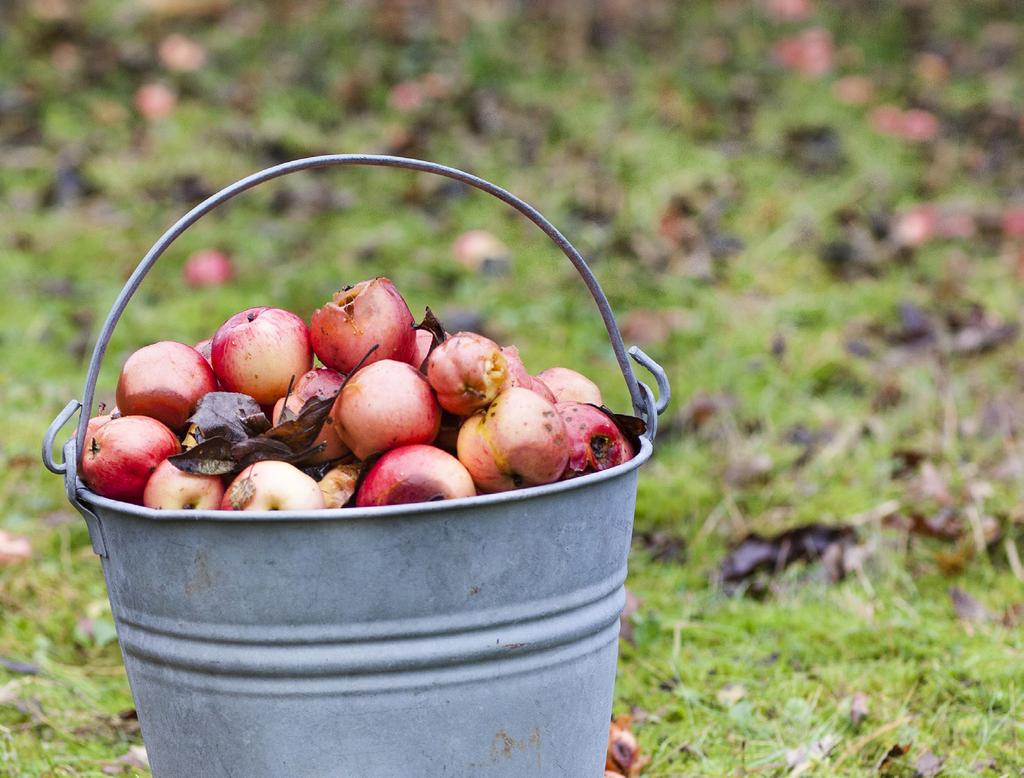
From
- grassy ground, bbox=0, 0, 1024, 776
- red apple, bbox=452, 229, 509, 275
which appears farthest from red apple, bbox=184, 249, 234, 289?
red apple, bbox=452, 229, 509, 275

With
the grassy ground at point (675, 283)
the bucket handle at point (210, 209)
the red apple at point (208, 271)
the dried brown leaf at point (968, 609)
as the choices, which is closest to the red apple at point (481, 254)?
the grassy ground at point (675, 283)

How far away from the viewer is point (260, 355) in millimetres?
1819

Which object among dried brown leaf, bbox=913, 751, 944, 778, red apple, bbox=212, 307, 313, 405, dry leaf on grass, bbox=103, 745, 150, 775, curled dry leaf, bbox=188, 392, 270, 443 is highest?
red apple, bbox=212, 307, 313, 405

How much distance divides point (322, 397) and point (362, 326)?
12cm

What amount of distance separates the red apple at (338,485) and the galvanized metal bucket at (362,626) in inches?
7.1

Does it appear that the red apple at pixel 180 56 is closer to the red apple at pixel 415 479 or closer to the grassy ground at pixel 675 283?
the grassy ground at pixel 675 283

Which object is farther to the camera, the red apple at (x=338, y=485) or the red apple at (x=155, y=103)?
the red apple at (x=155, y=103)

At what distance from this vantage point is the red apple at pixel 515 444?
1.65 metres

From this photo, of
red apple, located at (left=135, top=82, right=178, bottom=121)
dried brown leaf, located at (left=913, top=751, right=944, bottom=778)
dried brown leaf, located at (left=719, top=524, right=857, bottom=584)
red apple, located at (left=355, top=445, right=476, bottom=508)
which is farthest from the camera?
red apple, located at (left=135, top=82, right=178, bottom=121)

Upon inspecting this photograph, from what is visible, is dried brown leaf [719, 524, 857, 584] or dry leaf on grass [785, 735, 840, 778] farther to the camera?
dried brown leaf [719, 524, 857, 584]

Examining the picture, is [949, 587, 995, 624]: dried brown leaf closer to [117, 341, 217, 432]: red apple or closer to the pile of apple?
the pile of apple

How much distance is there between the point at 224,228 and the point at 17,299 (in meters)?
0.92

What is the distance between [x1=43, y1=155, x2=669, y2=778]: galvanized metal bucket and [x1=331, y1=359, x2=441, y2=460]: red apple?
189mm

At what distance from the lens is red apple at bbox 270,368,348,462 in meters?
1.75
